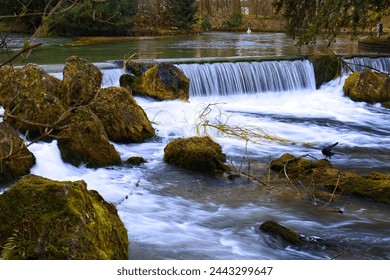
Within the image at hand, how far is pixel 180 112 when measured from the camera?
13234 millimetres

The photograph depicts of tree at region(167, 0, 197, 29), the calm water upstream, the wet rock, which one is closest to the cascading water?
the calm water upstream

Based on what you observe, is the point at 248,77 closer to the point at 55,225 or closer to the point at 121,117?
the point at 121,117

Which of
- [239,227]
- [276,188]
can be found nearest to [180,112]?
[276,188]

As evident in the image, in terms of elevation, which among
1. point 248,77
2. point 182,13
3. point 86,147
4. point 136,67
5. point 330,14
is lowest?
point 86,147

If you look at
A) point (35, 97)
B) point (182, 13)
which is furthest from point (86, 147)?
point (182, 13)

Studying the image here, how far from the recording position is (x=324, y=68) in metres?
18.5

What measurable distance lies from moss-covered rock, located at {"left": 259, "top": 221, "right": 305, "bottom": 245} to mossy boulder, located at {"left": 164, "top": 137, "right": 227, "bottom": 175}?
2315 millimetres

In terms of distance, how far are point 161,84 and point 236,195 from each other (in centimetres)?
685

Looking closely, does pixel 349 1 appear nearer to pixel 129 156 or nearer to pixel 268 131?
pixel 268 131

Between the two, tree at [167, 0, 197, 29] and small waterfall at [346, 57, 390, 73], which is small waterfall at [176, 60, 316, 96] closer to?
small waterfall at [346, 57, 390, 73]

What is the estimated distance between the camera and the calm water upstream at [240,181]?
6359 millimetres

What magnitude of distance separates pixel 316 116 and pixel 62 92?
22.8 ft

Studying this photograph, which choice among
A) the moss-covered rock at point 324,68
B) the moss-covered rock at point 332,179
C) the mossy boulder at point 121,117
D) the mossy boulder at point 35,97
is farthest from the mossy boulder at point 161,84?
the moss-covered rock at point 332,179

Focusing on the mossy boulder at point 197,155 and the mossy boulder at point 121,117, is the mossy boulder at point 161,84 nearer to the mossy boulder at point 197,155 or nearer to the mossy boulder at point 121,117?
the mossy boulder at point 121,117
